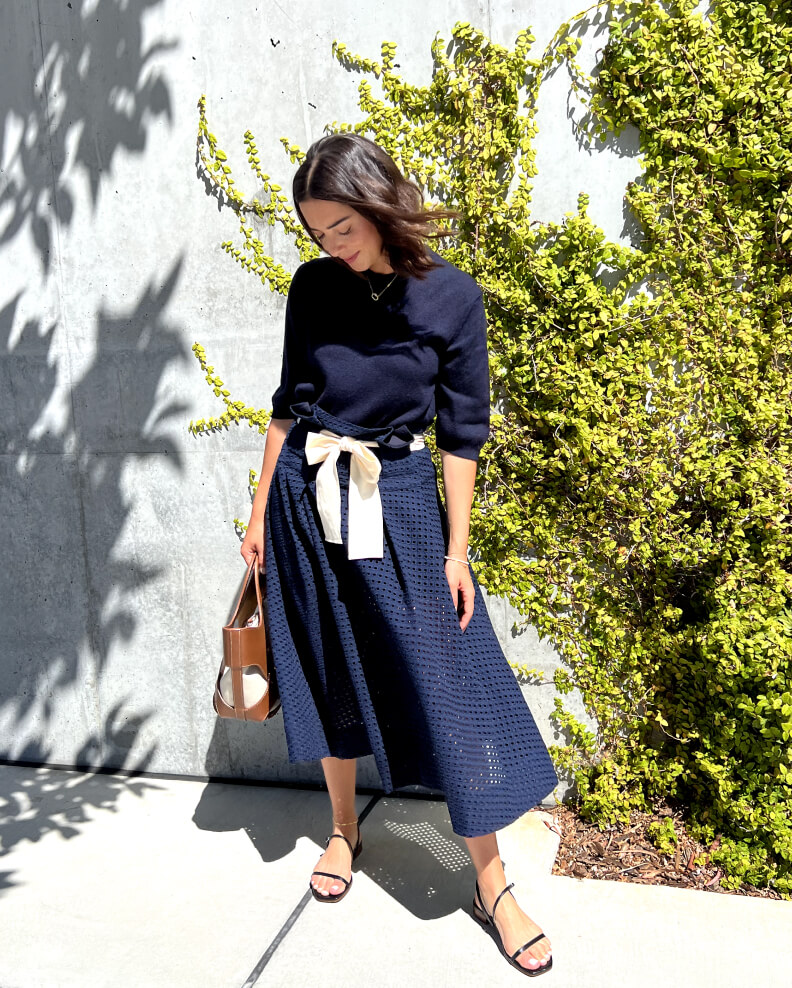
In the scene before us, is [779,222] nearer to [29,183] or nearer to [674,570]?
[674,570]

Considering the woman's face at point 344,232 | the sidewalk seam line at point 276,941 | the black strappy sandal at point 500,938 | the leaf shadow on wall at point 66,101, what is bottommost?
the sidewalk seam line at point 276,941

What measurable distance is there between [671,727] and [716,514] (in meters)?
0.65

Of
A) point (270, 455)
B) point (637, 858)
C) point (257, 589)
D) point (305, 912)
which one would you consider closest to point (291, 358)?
point (270, 455)

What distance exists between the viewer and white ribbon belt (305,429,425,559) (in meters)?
2.26

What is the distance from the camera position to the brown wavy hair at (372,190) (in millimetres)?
2035

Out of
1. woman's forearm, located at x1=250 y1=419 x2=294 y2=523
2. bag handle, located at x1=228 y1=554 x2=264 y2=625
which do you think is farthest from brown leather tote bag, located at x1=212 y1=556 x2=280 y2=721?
woman's forearm, located at x1=250 y1=419 x2=294 y2=523

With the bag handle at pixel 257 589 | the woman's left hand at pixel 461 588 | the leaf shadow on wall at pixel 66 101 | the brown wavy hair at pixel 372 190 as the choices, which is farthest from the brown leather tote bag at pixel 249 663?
the leaf shadow on wall at pixel 66 101

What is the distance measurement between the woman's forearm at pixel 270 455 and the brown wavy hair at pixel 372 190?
22.1 inches

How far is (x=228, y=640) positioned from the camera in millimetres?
2475

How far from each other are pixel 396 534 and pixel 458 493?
0.18 meters

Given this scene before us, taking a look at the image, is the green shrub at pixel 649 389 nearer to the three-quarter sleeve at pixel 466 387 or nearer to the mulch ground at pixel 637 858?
the mulch ground at pixel 637 858

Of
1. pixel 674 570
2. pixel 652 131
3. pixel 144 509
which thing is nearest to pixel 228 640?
pixel 144 509

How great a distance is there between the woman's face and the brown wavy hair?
0.05 feet

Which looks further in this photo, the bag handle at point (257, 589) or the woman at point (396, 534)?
the bag handle at point (257, 589)
